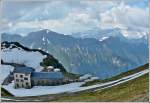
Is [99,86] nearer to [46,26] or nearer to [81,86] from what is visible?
[81,86]

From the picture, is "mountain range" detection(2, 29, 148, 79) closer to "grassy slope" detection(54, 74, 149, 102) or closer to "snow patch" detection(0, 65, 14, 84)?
"grassy slope" detection(54, 74, 149, 102)

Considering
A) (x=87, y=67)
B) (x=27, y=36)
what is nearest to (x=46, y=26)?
(x=27, y=36)

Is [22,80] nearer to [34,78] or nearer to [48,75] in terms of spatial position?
[34,78]

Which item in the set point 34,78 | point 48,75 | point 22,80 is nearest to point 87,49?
point 48,75

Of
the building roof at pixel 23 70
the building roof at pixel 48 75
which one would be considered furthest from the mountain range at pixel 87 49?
the building roof at pixel 23 70

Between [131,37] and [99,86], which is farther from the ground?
[131,37]

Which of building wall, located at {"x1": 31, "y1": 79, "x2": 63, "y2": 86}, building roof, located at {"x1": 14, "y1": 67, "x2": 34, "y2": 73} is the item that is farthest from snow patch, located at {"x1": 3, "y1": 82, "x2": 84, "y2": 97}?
building roof, located at {"x1": 14, "y1": 67, "x2": 34, "y2": 73}

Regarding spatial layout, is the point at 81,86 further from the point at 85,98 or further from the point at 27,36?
the point at 27,36

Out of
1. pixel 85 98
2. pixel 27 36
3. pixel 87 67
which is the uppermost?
pixel 27 36
